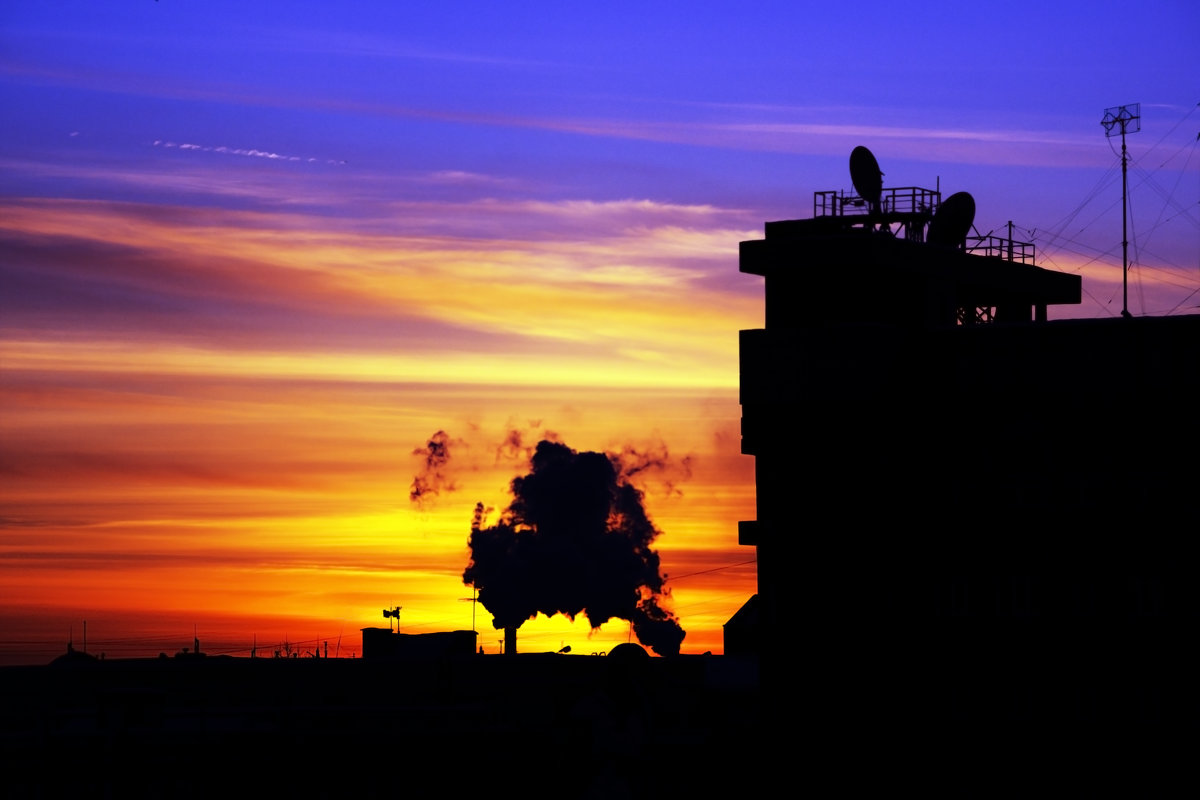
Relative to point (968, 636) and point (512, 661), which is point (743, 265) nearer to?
point (968, 636)

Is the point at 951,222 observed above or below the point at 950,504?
above

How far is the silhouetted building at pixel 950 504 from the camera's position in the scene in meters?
68.3

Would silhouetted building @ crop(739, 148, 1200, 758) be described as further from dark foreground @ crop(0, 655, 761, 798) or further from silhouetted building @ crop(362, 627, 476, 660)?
silhouetted building @ crop(362, 627, 476, 660)

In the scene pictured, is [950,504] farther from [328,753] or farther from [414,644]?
[414,644]

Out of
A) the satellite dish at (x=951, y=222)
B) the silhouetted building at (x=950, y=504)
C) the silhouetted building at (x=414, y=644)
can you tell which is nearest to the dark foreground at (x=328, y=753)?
the silhouetted building at (x=950, y=504)

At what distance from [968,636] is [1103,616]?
593cm

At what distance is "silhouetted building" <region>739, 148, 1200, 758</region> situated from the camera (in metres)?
68.3

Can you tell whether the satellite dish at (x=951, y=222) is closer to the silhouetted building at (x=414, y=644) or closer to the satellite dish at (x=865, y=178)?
the satellite dish at (x=865, y=178)

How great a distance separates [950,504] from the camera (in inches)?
2844

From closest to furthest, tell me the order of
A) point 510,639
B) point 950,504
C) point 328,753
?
point 328,753, point 950,504, point 510,639

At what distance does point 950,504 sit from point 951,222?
15018 mm

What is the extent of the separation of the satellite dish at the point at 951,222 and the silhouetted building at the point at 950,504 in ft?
10.3

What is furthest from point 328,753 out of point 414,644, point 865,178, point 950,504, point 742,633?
point 414,644

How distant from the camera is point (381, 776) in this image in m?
57.6
